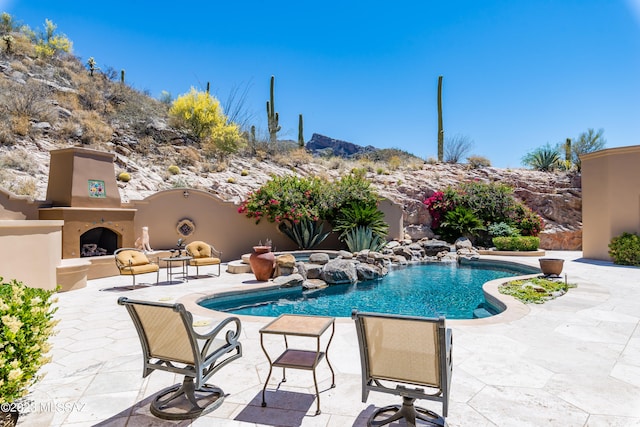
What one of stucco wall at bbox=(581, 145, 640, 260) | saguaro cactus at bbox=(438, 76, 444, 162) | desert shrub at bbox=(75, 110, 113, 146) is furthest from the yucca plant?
desert shrub at bbox=(75, 110, 113, 146)

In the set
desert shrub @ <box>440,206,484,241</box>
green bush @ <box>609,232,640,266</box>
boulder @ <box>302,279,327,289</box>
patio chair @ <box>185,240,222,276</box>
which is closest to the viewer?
boulder @ <box>302,279,327,289</box>

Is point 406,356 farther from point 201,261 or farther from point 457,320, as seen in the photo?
point 201,261

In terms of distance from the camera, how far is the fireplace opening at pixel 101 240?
1006 cm

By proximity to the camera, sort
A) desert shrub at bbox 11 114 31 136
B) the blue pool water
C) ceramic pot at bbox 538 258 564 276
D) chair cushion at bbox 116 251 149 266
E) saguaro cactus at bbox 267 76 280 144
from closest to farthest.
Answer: the blue pool water
chair cushion at bbox 116 251 149 266
ceramic pot at bbox 538 258 564 276
desert shrub at bbox 11 114 31 136
saguaro cactus at bbox 267 76 280 144

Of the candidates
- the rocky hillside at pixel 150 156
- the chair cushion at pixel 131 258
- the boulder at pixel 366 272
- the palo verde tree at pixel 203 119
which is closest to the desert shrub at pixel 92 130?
the rocky hillside at pixel 150 156

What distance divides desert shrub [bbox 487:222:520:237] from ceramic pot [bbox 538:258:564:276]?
7.95 meters

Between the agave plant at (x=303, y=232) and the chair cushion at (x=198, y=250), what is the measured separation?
12.1 feet

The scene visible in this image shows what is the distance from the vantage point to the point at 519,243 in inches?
575

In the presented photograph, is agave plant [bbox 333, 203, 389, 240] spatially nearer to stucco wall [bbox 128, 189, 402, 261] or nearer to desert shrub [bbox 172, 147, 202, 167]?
stucco wall [bbox 128, 189, 402, 261]

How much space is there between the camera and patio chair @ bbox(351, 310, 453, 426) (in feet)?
7.55

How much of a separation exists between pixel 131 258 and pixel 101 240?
2.97 metres

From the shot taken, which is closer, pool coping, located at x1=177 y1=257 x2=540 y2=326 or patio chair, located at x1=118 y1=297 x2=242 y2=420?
patio chair, located at x1=118 y1=297 x2=242 y2=420

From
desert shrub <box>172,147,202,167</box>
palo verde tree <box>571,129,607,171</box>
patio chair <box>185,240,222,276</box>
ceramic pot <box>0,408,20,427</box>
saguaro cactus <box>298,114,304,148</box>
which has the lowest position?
ceramic pot <box>0,408,20,427</box>

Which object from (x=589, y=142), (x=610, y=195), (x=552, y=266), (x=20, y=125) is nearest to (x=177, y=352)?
(x=552, y=266)
